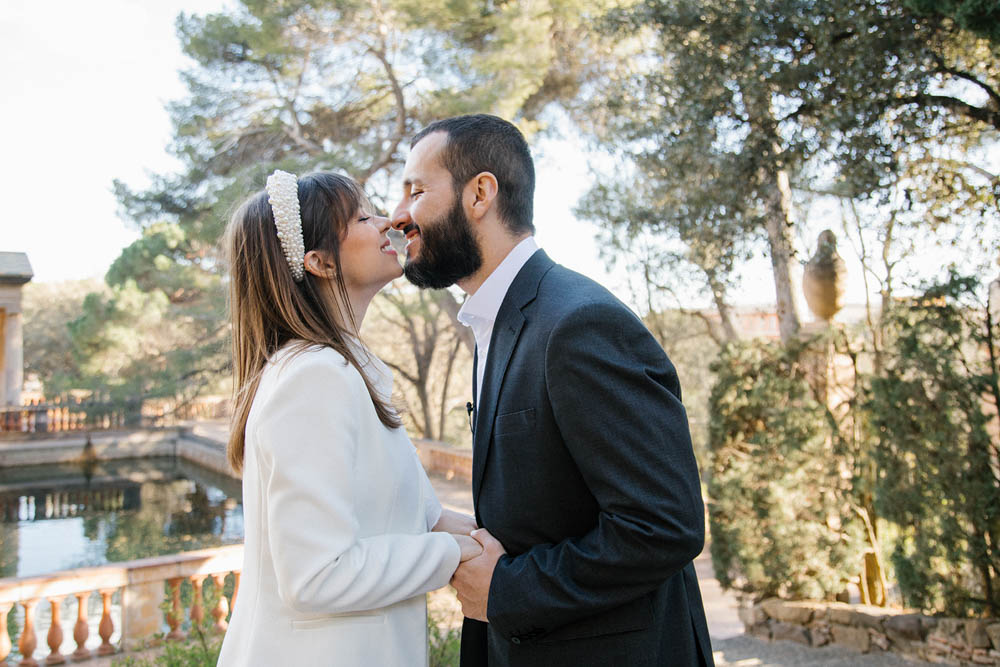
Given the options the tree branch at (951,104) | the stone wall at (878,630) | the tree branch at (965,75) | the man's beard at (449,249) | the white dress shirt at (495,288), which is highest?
the tree branch at (965,75)

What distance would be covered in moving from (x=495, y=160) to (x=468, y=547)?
90 centimetres

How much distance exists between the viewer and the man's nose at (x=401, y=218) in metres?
1.90

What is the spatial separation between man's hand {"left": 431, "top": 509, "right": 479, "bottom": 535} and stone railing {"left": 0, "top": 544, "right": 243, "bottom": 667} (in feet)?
12.1

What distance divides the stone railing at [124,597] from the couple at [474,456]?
3.93m

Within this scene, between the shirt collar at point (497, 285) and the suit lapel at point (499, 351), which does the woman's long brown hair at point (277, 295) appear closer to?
the suit lapel at point (499, 351)

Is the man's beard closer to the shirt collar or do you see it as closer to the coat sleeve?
the shirt collar

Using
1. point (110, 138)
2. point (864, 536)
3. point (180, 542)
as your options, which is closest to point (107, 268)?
point (180, 542)

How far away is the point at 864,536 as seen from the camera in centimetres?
685

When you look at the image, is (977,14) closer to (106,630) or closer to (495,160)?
(495,160)

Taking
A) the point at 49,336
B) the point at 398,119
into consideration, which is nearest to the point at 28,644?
the point at 398,119

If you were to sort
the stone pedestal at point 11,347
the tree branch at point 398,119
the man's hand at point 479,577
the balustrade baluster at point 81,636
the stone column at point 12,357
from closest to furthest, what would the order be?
the man's hand at point 479,577 < the balustrade baluster at point 81,636 < the tree branch at point 398,119 < the stone pedestal at point 11,347 < the stone column at point 12,357

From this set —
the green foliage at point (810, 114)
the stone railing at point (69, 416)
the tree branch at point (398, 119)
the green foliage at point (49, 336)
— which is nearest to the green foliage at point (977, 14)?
the green foliage at point (810, 114)

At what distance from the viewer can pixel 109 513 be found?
1374cm

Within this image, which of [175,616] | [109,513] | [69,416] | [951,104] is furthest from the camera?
[69,416]
